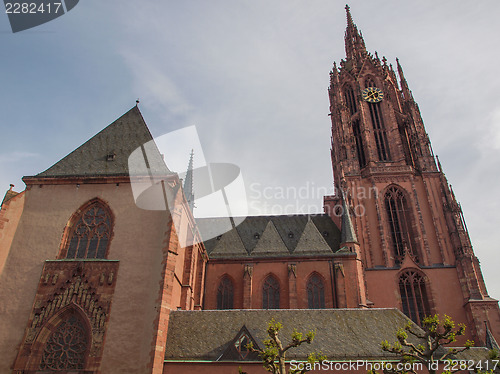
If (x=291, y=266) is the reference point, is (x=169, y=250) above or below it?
below

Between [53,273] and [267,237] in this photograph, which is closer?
[53,273]

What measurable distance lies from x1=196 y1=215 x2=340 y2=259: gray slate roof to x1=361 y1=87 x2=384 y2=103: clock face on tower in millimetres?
11873

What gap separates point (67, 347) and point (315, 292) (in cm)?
1343

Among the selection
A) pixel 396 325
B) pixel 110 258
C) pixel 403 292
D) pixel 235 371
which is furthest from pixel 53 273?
pixel 403 292

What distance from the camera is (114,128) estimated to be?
18.7 metres

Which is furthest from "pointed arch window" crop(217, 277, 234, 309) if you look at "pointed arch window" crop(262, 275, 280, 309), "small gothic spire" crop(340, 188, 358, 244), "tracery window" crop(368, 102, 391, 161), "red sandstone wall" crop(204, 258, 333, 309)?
"tracery window" crop(368, 102, 391, 161)

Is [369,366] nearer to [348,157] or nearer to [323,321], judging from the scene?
[323,321]

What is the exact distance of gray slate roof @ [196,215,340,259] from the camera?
2391cm

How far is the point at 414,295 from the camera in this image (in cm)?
2334

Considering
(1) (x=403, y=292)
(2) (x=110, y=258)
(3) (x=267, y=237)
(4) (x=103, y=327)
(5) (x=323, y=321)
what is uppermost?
(3) (x=267, y=237)

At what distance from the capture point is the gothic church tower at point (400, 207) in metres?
22.9

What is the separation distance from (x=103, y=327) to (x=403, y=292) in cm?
1792

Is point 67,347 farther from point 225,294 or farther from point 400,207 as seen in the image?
point 400,207

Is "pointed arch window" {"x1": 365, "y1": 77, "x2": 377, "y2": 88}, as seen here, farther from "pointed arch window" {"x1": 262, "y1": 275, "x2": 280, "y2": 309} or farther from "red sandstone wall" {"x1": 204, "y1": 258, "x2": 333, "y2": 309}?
"pointed arch window" {"x1": 262, "y1": 275, "x2": 280, "y2": 309}
